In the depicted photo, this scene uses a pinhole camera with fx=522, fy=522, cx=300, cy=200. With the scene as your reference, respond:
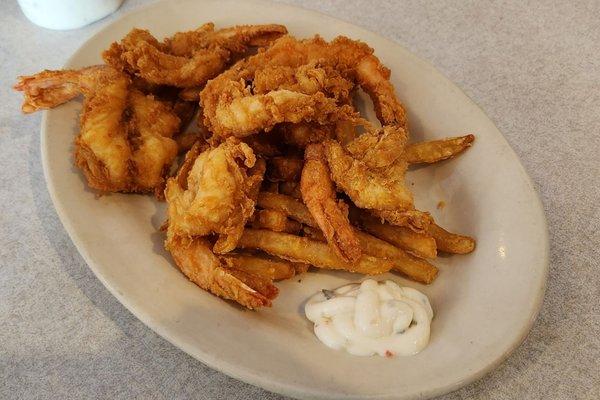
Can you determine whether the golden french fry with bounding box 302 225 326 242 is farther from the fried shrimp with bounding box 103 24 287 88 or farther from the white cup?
the white cup

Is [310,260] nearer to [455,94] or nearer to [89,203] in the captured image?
[89,203]

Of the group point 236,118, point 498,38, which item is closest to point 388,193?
point 236,118

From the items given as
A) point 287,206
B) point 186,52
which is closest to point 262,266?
point 287,206

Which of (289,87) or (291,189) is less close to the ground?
(289,87)

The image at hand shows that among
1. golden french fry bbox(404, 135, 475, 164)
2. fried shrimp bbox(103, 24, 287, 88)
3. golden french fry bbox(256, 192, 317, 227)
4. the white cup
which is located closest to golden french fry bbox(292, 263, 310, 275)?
golden french fry bbox(256, 192, 317, 227)

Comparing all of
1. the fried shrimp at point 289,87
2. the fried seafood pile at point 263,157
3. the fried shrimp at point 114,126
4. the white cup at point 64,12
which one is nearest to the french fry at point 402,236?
the fried seafood pile at point 263,157

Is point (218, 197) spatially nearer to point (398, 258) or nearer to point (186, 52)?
point (398, 258)

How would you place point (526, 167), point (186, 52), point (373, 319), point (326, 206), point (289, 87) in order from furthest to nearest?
point (526, 167), point (186, 52), point (289, 87), point (326, 206), point (373, 319)
